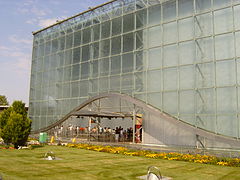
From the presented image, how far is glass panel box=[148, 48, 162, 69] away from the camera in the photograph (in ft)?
89.5

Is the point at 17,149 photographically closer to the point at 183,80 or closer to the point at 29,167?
the point at 29,167

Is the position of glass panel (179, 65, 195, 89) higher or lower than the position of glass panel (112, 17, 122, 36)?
lower

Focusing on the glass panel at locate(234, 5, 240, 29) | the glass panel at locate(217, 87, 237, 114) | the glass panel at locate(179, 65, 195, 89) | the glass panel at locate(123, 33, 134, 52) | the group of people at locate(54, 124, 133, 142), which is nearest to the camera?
the glass panel at locate(217, 87, 237, 114)

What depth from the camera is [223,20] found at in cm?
2341

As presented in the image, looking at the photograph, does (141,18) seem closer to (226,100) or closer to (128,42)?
(128,42)

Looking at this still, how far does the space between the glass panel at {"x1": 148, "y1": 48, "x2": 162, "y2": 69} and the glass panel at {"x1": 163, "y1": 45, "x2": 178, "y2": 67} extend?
0.59 metres

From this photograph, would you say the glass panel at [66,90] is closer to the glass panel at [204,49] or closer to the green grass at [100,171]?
the glass panel at [204,49]

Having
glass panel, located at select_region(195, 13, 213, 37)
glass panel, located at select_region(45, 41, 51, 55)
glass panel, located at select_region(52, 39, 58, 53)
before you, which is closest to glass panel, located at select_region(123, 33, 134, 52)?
glass panel, located at select_region(195, 13, 213, 37)

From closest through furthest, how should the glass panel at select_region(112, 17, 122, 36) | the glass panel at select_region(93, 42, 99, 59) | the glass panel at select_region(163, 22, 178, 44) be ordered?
the glass panel at select_region(163, 22, 178, 44) < the glass panel at select_region(112, 17, 122, 36) < the glass panel at select_region(93, 42, 99, 59)

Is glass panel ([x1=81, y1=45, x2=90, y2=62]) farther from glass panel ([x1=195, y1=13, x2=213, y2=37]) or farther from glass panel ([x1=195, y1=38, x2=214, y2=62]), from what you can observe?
glass panel ([x1=195, y1=38, x2=214, y2=62])

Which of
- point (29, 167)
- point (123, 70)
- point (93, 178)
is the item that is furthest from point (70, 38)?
point (93, 178)

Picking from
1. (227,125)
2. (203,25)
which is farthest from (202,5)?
(227,125)

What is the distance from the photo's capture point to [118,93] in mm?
30359

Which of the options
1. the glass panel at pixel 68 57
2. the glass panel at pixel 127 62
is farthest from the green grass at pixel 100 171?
the glass panel at pixel 68 57
